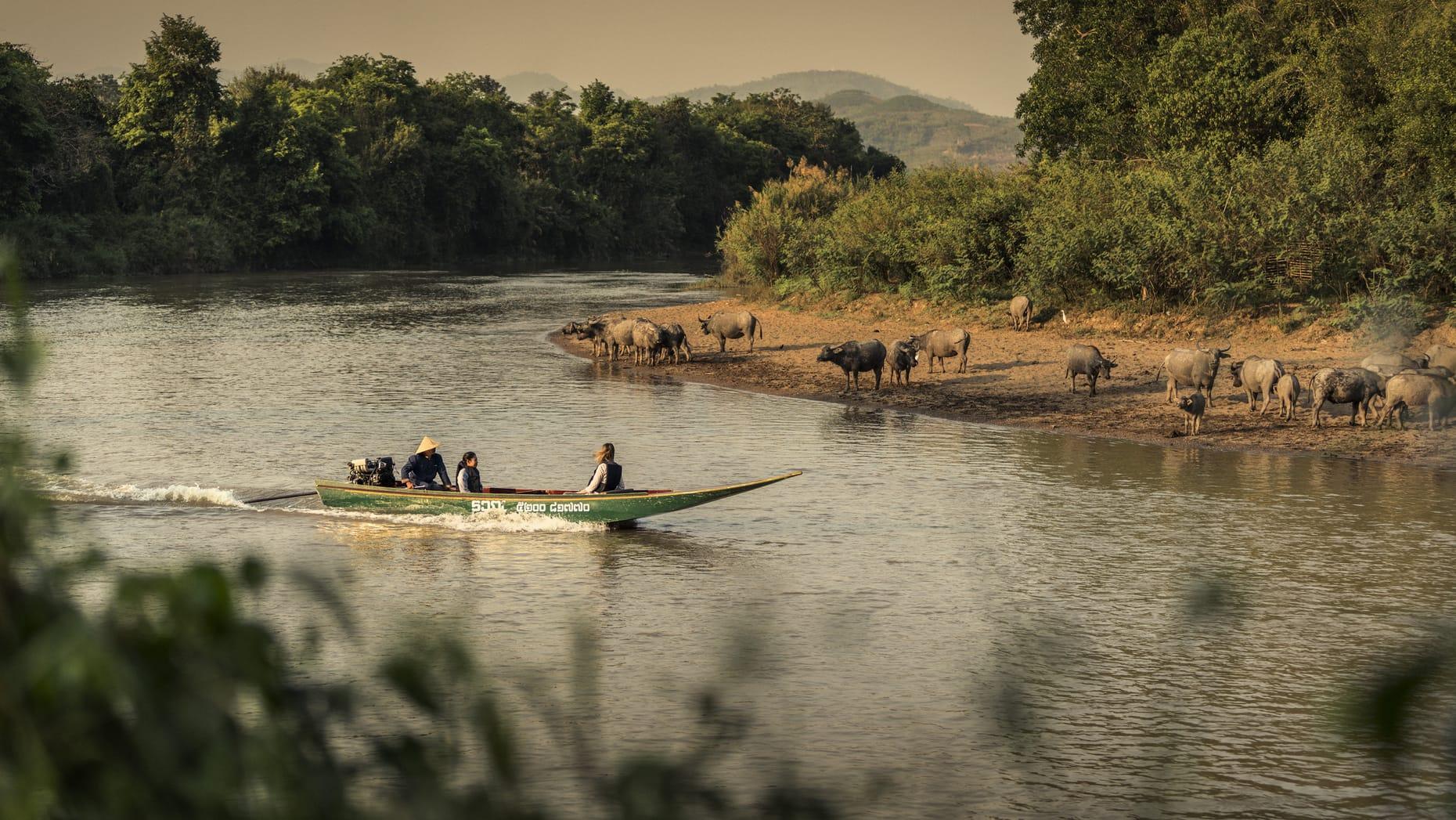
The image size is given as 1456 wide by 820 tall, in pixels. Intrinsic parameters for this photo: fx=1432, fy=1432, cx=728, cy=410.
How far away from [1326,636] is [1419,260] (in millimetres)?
22460

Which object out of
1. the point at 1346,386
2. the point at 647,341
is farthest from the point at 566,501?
the point at 647,341

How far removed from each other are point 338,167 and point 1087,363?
77.2 m

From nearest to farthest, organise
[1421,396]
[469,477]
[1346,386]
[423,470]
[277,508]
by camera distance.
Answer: [469,477]
[423,470]
[277,508]
[1421,396]
[1346,386]

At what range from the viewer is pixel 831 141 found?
15775 centimetres

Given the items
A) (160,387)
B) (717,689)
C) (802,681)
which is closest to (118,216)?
(160,387)

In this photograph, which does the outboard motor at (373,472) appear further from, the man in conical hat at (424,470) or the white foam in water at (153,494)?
the white foam in water at (153,494)

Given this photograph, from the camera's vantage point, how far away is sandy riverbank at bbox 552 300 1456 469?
87.2 ft

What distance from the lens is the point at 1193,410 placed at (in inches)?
1072

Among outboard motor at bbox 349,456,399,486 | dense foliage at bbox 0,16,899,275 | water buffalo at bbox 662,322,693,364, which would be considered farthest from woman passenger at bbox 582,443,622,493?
dense foliage at bbox 0,16,899,275

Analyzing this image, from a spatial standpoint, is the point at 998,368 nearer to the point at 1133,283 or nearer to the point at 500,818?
the point at 1133,283

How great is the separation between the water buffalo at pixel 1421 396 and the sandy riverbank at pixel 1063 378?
0.41 meters

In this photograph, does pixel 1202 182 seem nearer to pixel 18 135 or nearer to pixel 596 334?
pixel 596 334

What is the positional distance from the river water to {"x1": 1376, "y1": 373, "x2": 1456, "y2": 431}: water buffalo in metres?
2.42

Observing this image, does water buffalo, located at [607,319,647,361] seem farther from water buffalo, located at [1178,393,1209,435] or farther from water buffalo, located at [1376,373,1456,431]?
water buffalo, located at [1376,373,1456,431]
